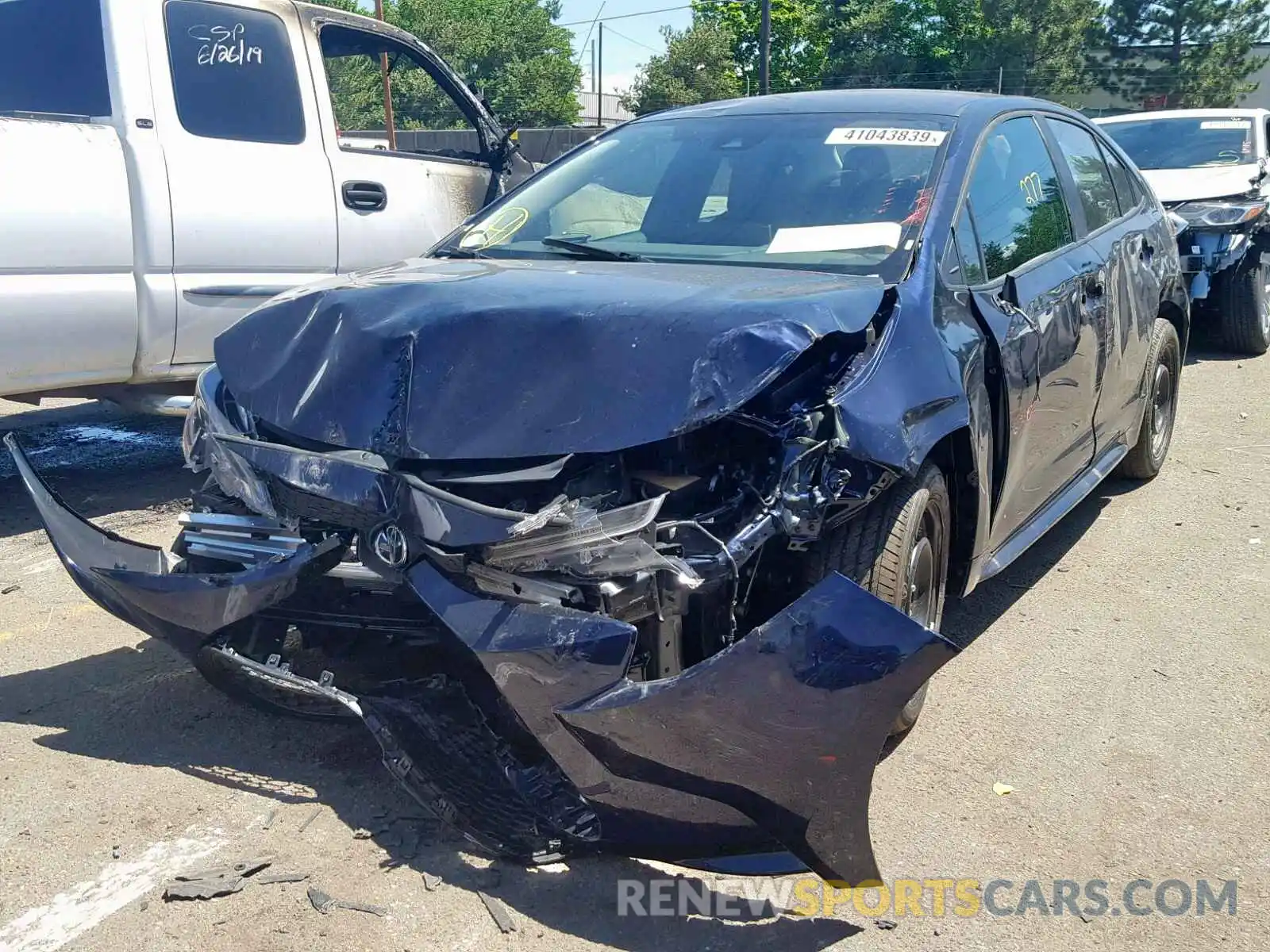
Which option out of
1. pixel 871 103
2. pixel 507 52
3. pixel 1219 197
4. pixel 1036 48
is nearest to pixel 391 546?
pixel 871 103

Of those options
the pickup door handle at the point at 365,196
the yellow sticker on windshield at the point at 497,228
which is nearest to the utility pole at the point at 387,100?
the pickup door handle at the point at 365,196

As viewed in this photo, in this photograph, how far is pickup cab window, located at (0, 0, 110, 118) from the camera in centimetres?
520

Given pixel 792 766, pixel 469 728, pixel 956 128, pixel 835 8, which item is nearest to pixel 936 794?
pixel 792 766

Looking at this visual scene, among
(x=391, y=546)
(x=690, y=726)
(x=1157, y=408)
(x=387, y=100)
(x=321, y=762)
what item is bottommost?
(x=321, y=762)

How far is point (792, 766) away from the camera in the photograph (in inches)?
93.8

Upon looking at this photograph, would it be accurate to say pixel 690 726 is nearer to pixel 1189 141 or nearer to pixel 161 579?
pixel 161 579

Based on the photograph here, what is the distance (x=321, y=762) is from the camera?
3189mm

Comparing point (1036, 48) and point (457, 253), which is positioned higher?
point (1036, 48)

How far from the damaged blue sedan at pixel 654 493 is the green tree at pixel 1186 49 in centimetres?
5818

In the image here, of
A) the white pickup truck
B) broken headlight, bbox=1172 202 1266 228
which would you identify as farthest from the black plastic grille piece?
broken headlight, bbox=1172 202 1266 228

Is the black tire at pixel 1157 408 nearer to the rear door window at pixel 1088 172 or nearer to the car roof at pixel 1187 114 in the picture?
the rear door window at pixel 1088 172

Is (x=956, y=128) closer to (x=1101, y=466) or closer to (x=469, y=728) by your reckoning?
(x=1101, y=466)

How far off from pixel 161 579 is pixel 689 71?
165ft

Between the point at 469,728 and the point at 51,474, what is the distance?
13.4ft
